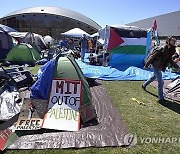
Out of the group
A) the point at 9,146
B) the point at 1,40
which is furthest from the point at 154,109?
the point at 1,40

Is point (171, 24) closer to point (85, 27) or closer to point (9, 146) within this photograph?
point (85, 27)

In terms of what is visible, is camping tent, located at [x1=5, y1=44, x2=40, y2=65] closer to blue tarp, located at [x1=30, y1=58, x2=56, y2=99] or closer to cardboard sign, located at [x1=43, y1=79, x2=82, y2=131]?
blue tarp, located at [x1=30, y1=58, x2=56, y2=99]

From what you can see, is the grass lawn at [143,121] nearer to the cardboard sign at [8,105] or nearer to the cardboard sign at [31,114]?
the cardboard sign at [31,114]

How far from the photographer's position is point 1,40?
14.7 meters

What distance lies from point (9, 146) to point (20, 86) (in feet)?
11.1

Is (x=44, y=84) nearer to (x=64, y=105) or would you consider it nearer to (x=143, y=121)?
(x=64, y=105)

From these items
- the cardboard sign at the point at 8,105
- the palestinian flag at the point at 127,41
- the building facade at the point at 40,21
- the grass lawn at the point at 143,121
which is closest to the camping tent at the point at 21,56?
the palestinian flag at the point at 127,41

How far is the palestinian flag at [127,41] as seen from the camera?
40.4ft

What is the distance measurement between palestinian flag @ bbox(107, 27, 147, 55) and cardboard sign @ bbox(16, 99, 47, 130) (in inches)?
331

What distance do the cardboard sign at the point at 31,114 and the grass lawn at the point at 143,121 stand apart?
2.33 ft

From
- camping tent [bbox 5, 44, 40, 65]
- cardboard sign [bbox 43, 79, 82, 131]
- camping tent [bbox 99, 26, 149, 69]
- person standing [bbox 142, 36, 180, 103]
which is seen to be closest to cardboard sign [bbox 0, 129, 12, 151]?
cardboard sign [bbox 43, 79, 82, 131]

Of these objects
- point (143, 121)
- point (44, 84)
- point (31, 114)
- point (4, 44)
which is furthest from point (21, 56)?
point (143, 121)

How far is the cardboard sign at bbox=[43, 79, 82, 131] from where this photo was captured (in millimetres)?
4164

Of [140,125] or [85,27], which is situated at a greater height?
[85,27]
